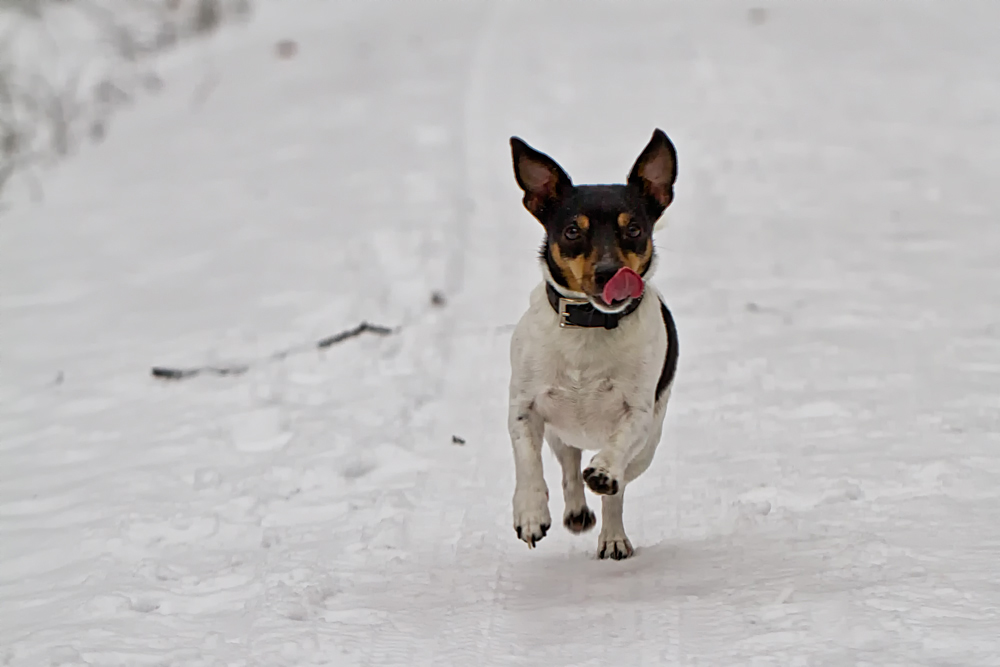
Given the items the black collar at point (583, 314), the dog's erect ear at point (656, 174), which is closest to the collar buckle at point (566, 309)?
the black collar at point (583, 314)

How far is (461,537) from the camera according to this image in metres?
4.52

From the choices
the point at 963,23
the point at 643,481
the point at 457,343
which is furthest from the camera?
the point at 963,23

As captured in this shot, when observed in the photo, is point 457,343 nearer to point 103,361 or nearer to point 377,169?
point 103,361

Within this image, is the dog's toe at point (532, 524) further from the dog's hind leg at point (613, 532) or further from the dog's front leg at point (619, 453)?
the dog's hind leg at point (613, 532)

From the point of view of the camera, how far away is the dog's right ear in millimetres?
4082

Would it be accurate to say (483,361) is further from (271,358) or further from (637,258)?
(637,258)

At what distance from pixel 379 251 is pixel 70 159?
174 inches

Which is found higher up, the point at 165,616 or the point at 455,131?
the point at 165,616

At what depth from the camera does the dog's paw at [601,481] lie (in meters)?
3.71

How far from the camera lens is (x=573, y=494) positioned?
14.4ft

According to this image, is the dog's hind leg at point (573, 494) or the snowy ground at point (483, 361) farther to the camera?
the dog's hind leg at point (573, 494)

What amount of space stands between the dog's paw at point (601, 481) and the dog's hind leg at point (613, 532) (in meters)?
0.55

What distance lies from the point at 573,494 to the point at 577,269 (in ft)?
3.04

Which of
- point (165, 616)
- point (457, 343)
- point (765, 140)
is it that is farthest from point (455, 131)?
point (165, 616)
